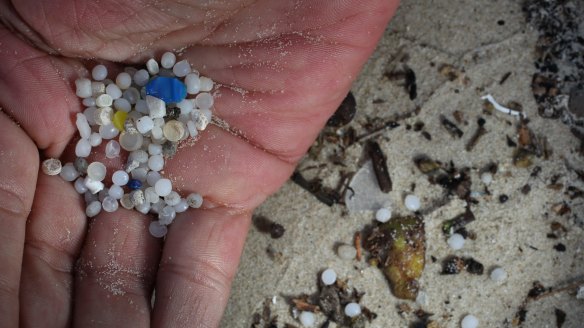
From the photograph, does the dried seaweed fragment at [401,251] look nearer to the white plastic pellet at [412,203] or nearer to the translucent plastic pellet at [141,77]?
the white plastic pellet at [412,203]

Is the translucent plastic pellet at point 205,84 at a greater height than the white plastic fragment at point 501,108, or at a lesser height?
greater

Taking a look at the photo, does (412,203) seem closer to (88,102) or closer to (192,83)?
(192,83)

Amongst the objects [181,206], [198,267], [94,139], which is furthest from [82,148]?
[198,267]

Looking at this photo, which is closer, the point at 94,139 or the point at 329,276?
the point at 94,139

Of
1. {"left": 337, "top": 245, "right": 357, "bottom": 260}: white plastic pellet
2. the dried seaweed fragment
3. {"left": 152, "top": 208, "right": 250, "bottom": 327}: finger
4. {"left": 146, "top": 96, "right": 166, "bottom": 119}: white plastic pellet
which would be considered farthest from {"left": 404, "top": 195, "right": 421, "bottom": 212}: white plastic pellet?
{"left": 146, "top": 96, "right": 166, "bottom": 119}: white plastic pellet

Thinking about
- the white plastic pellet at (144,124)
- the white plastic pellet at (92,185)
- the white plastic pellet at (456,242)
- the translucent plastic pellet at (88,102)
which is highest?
the translucent plastic pellet at (88,102)

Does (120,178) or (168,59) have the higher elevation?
(168,59)

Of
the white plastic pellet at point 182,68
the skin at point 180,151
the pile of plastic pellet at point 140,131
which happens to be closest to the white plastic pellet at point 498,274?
the skin at point 180,151
